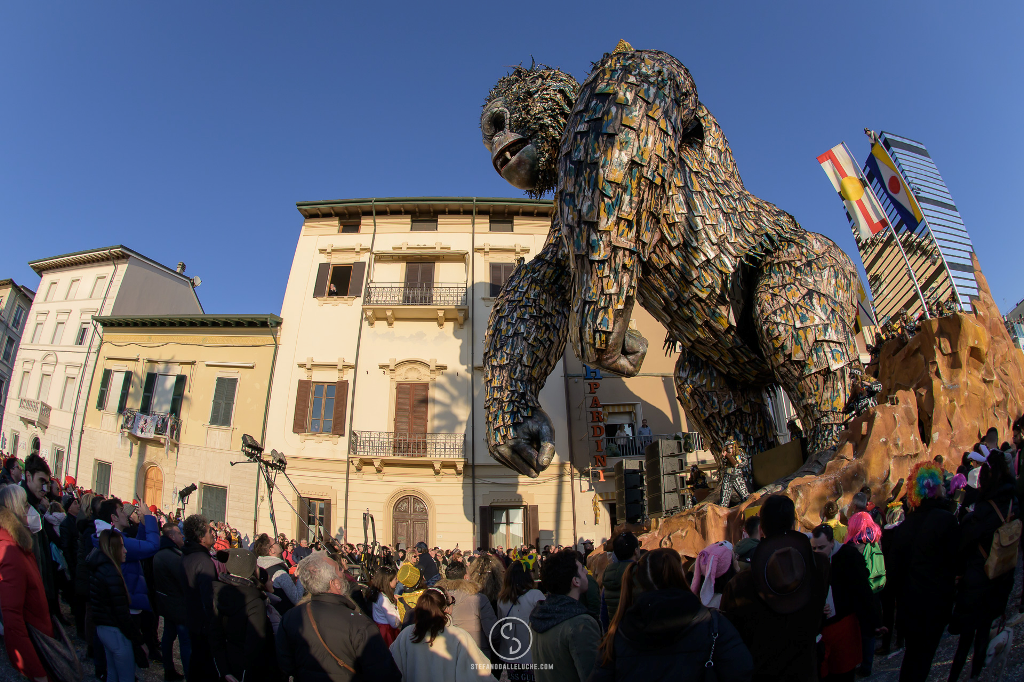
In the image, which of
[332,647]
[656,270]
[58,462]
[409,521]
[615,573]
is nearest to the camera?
[332,647]

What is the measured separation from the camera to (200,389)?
1706 cm

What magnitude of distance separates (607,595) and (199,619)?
2.38m

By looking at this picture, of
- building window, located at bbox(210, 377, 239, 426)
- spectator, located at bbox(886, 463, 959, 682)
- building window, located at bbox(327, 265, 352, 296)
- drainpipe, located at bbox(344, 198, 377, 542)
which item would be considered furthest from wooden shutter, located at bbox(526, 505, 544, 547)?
spectator, located at bbox(886, 463, 959, 682)

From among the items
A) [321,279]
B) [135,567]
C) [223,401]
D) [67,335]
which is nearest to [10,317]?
[67,335]

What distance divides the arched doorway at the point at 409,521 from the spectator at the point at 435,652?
13107 mm

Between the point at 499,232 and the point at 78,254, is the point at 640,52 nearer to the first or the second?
the point at 499,232

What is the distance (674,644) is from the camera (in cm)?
158

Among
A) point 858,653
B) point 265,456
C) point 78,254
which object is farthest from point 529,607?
point 78,254

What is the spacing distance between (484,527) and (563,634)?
13355 mm

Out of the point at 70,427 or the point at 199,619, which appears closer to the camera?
the point at 199,619

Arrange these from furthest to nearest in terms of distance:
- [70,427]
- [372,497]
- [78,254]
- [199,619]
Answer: [78,254] < [70,427] < [372,497] < [199,619]

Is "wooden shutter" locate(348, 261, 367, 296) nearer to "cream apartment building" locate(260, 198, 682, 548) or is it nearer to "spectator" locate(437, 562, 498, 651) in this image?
"cream apartment building" locate(260, 198, 682, 548)

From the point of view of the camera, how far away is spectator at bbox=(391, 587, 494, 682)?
238 centimetres

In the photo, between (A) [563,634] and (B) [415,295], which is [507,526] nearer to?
(B) [415,295]
